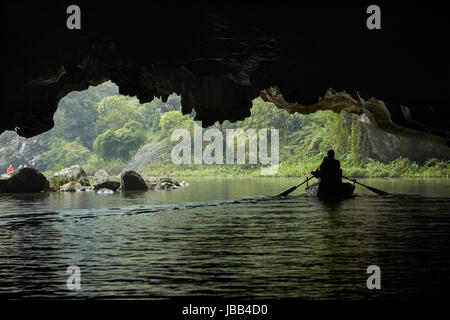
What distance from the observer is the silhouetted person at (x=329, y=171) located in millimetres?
22531

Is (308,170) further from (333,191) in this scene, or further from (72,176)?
(333,191)

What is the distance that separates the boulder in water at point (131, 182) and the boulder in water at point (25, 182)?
3863mm

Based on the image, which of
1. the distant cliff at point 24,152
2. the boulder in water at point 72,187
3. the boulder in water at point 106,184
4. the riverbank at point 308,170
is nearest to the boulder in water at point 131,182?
the boulder in water at point 106,184

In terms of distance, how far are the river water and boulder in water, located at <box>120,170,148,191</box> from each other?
1520cm

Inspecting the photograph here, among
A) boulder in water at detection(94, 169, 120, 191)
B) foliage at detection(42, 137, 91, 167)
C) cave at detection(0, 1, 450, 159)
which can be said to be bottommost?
boulder in water at detection(94, 169, 120, 191)

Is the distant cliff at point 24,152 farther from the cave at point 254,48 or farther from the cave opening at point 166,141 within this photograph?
the cave at point 254,48

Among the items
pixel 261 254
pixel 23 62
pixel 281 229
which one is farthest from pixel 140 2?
pixel 261 254

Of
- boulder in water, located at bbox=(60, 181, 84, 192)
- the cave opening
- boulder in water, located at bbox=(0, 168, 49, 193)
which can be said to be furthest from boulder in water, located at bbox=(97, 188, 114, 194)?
the cave opening

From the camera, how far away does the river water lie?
27.3ft

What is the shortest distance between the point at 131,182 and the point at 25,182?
16.6 feet

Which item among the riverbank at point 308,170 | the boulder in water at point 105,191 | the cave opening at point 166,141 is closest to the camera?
the boulder in water at point 105,191

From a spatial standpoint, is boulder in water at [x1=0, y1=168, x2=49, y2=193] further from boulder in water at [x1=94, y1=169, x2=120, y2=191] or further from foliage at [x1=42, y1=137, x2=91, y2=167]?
foliage at [x1=42, y1=137, x2=91, y2=167]

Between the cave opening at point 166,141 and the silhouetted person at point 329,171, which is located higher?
the cave opening at point 166,141

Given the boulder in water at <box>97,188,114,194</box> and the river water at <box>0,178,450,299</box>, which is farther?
the boulder in water at <box>97,188,114,194</box>
